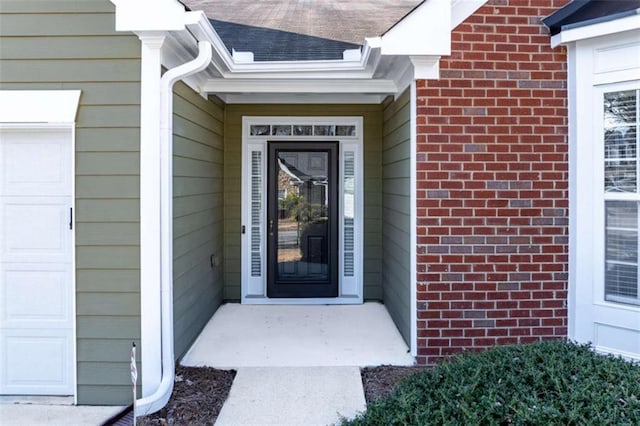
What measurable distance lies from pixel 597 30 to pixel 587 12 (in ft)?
0.78

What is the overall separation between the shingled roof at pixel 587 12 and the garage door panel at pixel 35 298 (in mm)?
4376

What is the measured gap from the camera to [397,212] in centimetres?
470

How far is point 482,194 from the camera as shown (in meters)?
3.87

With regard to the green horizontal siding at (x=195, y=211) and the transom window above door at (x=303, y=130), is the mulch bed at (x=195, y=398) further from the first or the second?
the transom window above door at (x=303, y=130)

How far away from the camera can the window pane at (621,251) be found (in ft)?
11.7

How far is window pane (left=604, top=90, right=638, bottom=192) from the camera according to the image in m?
3.55

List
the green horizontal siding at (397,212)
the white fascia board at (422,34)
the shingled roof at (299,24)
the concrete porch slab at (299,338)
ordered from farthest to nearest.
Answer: the shingled roof at (299,24) < the green horizontal siding at (397,212) < the concrete porch slab at (299,338) < the white fascia board at (422,34)

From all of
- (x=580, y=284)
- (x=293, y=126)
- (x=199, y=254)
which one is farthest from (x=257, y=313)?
(x=580, y=284)

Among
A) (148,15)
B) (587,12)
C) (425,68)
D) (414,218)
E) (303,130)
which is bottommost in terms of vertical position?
(414,218)

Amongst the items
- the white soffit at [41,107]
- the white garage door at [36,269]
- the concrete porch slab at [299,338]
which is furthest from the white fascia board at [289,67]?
the concrete porch slab at [299,338]

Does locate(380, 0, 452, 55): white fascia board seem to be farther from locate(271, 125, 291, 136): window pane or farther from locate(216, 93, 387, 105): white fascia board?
locate(271, 125, 291, 136): window pane

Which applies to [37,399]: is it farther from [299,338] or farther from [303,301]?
[303,301]

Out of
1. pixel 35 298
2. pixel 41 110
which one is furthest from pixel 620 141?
pixel 35 298

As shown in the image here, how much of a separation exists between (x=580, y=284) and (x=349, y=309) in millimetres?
2562
